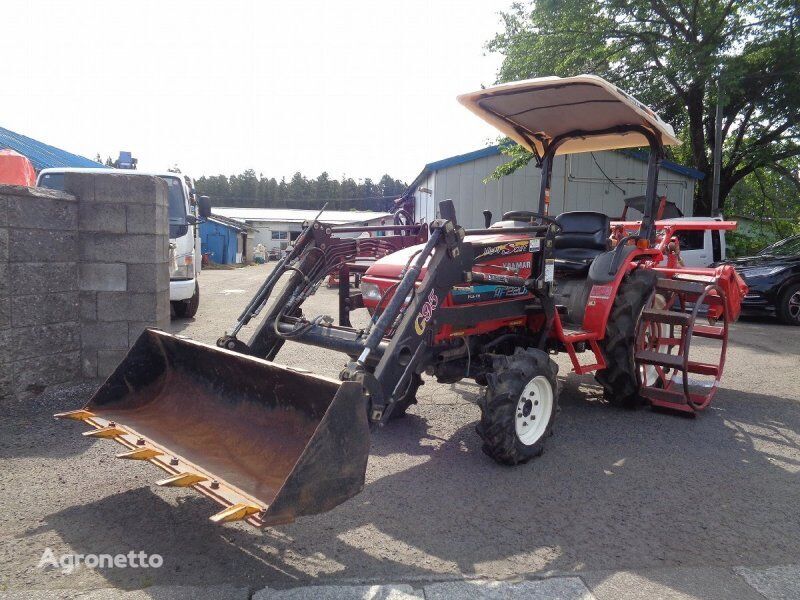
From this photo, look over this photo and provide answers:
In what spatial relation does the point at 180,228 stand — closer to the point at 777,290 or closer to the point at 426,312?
the point at 426,312

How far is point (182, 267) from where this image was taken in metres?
10.2

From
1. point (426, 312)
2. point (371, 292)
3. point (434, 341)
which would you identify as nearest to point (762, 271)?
point (371, 292)

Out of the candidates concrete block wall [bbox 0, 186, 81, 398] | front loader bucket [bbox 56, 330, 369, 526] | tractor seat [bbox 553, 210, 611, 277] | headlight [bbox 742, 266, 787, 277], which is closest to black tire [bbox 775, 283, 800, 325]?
headlight [bbox 742, 266, 787, 277]

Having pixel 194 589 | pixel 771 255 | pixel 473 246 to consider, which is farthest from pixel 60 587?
pixel 771 255

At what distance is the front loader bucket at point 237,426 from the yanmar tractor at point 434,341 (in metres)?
0.01

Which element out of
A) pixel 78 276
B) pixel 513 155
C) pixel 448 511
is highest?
pixel 513 155

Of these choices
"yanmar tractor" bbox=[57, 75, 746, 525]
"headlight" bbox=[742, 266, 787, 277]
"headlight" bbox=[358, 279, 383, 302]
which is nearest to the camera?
"yanmar tractor" bbox=[57, 75, 746, 525]

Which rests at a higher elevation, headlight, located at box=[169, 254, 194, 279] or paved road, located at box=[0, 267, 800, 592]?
headlight, located at box=[169, 254, 194, 279]

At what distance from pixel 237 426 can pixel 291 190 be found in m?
83.9

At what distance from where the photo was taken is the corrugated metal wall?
19203 millimetres

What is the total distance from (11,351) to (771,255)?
1349 centimetres

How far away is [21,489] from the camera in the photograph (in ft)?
12.8

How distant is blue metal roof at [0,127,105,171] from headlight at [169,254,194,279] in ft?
21.3

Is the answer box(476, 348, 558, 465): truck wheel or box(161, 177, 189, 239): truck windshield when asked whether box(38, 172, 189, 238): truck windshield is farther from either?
box(476, 348, 558, 465): truck wheel
